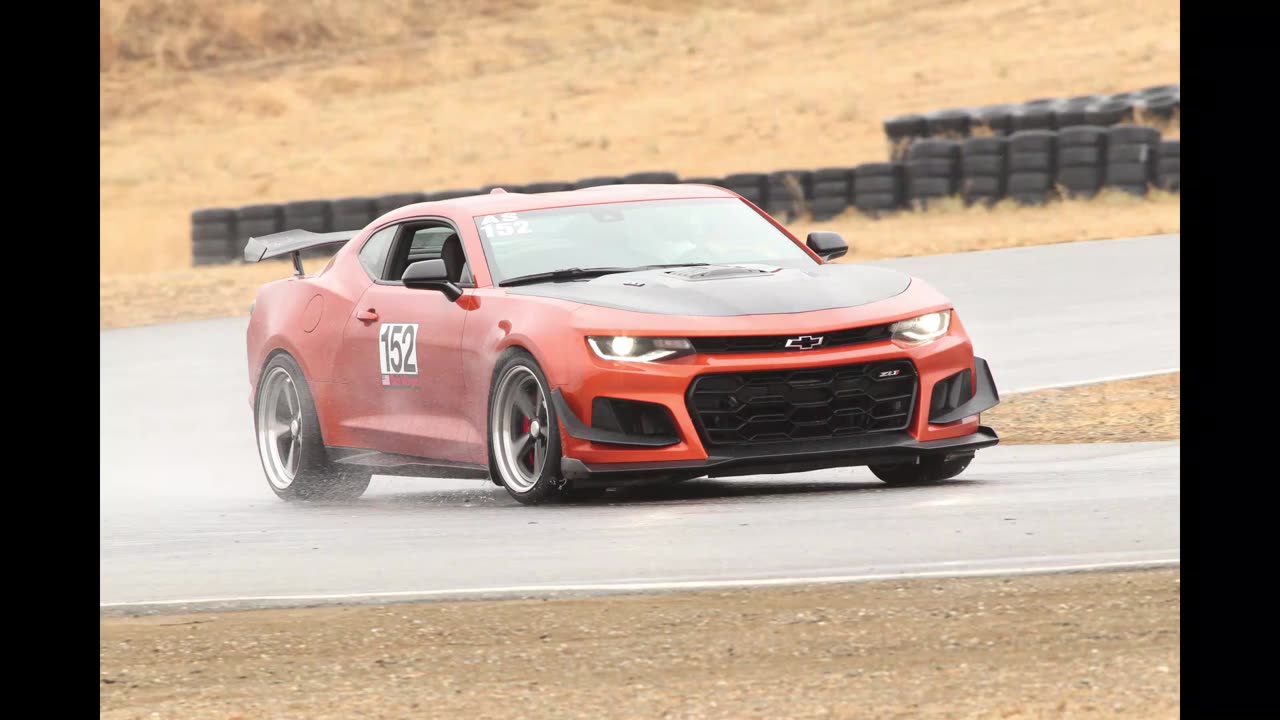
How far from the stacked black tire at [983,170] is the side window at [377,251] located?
17345mm

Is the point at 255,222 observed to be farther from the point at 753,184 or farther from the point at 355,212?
the point at 753,184

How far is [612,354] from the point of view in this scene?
9297 mm

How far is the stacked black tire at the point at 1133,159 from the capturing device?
27141 mm

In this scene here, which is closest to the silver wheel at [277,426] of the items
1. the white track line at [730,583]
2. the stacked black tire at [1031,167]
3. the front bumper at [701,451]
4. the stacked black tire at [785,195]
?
the front bumper at [701,451]

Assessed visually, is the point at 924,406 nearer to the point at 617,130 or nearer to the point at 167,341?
the point at 167,341

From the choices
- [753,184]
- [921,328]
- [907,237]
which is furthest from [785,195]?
[921,328]

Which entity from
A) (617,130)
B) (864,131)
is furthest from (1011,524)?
(617,130)

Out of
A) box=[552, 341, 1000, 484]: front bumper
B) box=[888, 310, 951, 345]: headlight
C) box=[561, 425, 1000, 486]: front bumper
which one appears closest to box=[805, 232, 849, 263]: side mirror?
box=[888, 310, 951, 345]: headlight

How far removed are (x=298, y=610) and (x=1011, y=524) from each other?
2900 mm

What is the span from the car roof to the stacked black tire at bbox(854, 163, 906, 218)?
17.4m

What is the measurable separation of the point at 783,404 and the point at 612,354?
0.75 m

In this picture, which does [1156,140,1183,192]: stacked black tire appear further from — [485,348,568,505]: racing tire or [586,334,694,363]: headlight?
[586,334,694,363]: headlight

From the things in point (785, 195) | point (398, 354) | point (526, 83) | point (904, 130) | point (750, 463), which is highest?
point (526, 83)

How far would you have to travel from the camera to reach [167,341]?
70.9 feet
